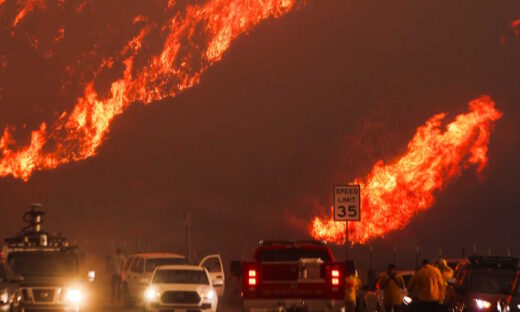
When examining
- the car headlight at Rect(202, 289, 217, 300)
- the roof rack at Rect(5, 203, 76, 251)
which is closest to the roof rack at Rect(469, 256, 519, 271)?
the car headlight at Rect(202, 289, 217, 300)

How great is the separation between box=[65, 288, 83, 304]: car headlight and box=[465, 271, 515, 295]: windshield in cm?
1115

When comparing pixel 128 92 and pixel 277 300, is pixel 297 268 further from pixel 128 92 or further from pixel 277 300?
pixel 128 92

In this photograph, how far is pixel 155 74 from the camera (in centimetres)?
5019

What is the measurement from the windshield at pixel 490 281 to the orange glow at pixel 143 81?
28.7 metres

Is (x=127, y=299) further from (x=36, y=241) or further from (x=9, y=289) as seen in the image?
(x=9, y=289)

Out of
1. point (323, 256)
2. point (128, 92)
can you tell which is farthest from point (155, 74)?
point (323, 256)

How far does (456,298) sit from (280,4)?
1134 inches

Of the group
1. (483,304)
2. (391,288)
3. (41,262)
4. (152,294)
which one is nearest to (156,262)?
(41,262)

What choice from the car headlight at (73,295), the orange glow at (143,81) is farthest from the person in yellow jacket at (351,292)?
the orange glow at (143,81)

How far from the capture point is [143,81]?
50.2 m

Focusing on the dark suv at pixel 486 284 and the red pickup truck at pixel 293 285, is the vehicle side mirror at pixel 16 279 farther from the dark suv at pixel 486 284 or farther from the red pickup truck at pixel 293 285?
the dark suv at pixel 486 284

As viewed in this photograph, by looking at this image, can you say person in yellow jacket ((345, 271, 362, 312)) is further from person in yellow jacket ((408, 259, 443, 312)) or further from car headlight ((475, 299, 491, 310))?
car headlight ((475, 299, 491, 310))

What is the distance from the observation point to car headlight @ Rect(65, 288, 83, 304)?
28.2 meters

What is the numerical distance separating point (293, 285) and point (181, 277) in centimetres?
699
